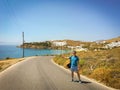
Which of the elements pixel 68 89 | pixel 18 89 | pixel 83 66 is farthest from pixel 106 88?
pixel 83 66

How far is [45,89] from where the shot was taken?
32.7ft

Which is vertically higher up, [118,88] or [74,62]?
[74,62]

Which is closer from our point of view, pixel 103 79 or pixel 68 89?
pixel 68 89

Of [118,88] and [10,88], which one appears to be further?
[118,88]

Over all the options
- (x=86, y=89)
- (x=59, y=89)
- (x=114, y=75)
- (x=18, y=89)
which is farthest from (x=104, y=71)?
(x=18, y=89)

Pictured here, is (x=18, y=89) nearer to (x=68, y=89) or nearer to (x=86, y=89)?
(x=68, y=89)

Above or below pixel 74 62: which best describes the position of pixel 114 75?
below

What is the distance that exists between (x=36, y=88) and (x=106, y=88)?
3.74 metres

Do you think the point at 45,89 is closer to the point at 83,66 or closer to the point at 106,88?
the point at 106,88

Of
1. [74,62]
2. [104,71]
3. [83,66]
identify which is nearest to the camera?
[74,62]

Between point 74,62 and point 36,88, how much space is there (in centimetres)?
336

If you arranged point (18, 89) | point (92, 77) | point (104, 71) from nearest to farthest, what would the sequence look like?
point (18, 89) < point (104, 71) < point (92, 77)

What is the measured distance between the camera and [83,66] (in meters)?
20.8

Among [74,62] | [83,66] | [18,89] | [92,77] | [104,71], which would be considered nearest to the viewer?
[18,89]
